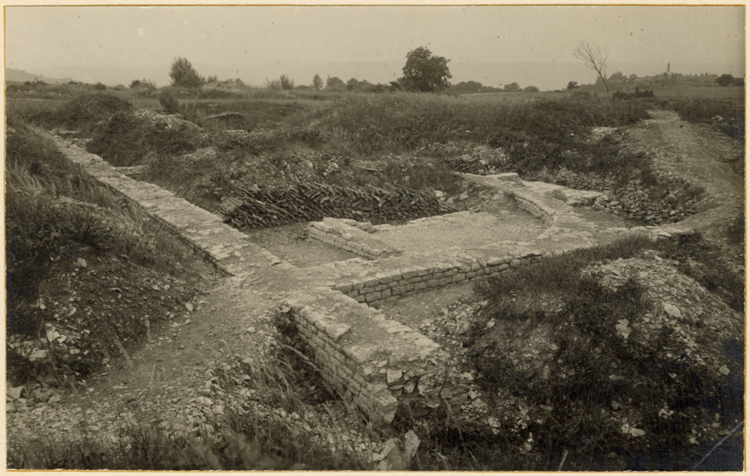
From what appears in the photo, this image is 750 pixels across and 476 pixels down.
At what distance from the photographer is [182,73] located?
104 feet

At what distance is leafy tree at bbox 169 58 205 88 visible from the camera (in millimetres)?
31531

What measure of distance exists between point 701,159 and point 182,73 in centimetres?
2944

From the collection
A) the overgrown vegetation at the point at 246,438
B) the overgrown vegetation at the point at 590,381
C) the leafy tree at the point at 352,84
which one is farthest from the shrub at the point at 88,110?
the overgrown vegetation at the point at 590,381

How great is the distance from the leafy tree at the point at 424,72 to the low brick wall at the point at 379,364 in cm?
2214

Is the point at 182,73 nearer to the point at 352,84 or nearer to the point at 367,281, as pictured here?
the point at 352,84

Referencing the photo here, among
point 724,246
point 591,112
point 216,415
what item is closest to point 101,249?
point 216,415

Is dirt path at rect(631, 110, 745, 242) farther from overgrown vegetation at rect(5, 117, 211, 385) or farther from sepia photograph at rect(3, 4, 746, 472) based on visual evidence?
overgrown vegetation at rect(5, 117, 211, 385)

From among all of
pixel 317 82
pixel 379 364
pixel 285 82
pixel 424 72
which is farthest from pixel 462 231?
pixel 317 82

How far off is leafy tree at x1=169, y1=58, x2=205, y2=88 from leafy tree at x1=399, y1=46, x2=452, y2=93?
571 inches

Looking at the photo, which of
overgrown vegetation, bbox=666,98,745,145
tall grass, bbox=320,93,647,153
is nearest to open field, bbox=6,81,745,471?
overgrown vegetation, bbox=666,98,745,145

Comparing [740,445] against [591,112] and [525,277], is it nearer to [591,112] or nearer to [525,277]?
[525,277]

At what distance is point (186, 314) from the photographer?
5688 mm

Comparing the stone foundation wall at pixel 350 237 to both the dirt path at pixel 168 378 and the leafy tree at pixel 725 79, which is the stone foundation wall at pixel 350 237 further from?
the leafy tree at pixel 725 79

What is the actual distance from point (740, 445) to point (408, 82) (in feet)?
78.5
